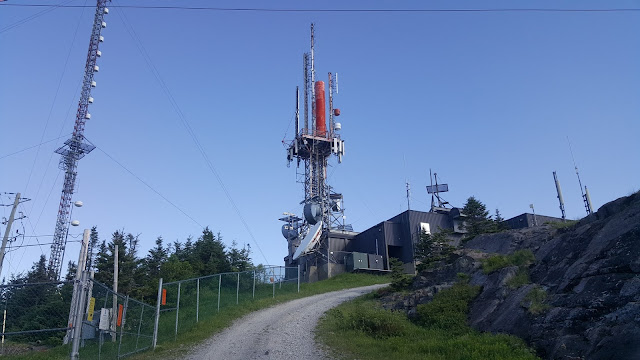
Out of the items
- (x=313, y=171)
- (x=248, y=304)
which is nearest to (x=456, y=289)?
(x=248, y=304)

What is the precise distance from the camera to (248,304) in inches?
1077

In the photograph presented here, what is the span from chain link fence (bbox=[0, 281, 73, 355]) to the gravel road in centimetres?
533

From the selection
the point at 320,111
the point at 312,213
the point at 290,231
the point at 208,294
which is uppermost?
the point at 320,111

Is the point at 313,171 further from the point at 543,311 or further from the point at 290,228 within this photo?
the point at 543,311

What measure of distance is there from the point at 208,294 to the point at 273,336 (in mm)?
7675

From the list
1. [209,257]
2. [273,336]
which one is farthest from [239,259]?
[273,336]

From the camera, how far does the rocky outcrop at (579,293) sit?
1239cm

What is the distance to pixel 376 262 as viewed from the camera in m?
43.1

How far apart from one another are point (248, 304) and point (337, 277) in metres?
14.8

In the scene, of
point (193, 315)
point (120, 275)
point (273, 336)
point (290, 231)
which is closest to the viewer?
point (273, 336)

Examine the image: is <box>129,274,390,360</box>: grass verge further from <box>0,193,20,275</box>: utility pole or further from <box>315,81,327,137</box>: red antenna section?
<box>315,81,327,137</box>: red antenna section

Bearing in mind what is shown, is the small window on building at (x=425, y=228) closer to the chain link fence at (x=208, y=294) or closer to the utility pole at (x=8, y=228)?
the chain link fence at (x=208, y=294)

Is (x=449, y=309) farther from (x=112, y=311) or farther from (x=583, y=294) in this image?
(x=112, y=311)

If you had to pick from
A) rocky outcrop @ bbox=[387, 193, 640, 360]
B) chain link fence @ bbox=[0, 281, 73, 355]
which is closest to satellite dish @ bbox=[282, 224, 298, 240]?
chain link fence @ bbox=[0, 281, 73, 355]
